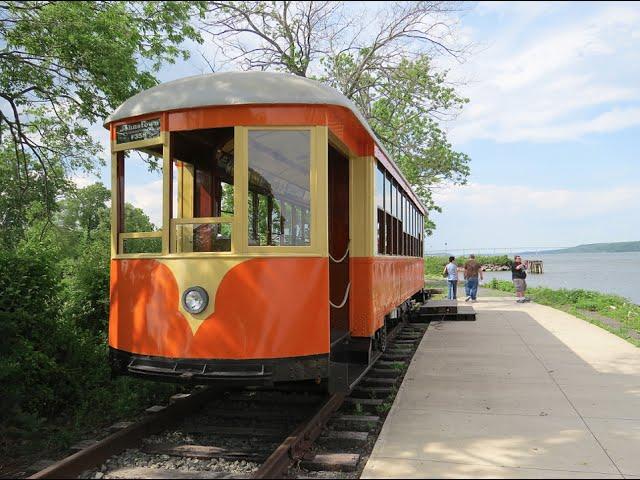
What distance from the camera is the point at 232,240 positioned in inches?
181

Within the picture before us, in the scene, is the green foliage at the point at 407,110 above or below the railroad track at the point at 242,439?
above

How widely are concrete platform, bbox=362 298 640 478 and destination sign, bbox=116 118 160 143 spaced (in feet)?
10.6

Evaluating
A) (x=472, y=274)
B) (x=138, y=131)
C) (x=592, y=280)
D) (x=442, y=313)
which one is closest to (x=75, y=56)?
(x=138, y=131)

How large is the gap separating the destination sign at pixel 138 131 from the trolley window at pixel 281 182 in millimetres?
885

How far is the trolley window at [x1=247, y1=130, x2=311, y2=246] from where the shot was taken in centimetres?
468

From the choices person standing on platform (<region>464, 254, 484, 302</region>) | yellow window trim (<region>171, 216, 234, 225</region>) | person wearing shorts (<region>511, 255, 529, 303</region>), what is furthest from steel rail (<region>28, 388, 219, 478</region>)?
person wearing shorts (<region>511, 255, 529, 303</region>)

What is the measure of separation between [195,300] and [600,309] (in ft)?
50.0

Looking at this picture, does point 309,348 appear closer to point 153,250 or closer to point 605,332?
point 153,250

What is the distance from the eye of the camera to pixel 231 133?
4.76m

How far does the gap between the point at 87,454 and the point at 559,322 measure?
38.7 ft

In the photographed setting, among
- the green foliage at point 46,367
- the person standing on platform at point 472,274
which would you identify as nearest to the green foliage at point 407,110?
the person standing on platform at point 472,274

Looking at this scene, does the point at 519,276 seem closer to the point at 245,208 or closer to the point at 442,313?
the point at 442,313

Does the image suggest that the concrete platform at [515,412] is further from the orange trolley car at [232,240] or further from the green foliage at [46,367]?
the green foliage at [46,367]

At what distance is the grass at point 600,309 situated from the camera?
12008 mm
